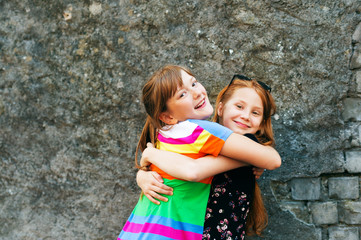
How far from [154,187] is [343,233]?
122cm

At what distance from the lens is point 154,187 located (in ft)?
6.31

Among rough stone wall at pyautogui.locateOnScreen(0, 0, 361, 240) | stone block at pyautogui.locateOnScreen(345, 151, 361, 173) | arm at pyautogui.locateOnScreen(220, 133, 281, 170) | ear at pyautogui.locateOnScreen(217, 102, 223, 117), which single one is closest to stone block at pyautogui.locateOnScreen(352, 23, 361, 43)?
rough stone wall at pyautogui.locateOnScreen(0, 0, 361, 240)

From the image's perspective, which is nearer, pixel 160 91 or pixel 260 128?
pixel 160 91

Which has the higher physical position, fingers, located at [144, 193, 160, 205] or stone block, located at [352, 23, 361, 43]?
stone block, located at [352, 23, 361, 43]

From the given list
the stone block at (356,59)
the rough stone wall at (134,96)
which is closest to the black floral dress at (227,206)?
the rough stone wall at (134,96)

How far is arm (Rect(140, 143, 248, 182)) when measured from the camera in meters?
1.80

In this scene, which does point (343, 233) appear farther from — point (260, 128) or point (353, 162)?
point (260, 128)

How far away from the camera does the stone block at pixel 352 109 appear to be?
244 cm

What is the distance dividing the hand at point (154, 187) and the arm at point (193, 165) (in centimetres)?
8

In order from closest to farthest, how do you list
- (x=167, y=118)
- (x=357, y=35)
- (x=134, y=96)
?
(x=167, y=118) < (x=357, y=35) < (x=134, y=96)

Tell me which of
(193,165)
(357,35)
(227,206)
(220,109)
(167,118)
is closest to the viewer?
(193,165)

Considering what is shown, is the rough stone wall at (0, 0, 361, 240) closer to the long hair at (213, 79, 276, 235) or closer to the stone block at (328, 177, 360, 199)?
the stone block at (328, 177, 360, 199)

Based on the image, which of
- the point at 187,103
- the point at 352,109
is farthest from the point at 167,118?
the point at 352,109

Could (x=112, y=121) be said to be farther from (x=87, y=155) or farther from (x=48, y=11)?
(x=48, y=11)
